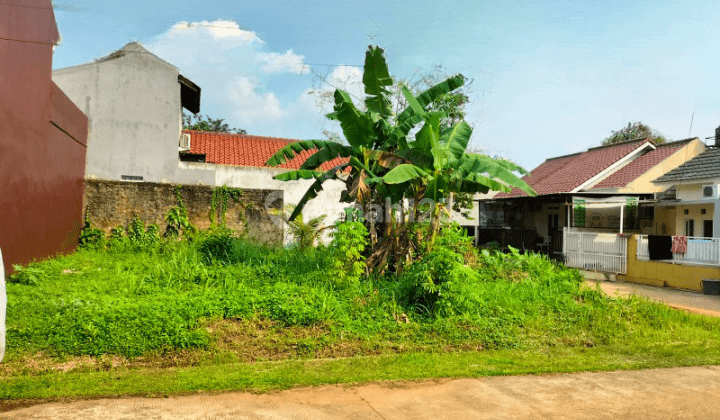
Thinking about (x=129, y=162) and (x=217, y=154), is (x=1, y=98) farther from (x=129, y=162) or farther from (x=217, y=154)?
(x=217, y=154)

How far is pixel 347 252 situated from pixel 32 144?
5.95 m

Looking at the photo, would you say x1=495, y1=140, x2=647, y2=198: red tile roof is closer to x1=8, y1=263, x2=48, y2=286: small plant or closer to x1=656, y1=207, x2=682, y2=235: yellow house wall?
x1=656, y1=207, x2=682, y2=235: yellow house wall

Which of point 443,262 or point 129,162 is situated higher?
point 129,162

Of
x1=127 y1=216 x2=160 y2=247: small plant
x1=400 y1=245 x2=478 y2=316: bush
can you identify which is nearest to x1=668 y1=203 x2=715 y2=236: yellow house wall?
x1=400 y1=245 x2=478 y2=316: bush

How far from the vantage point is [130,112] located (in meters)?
15.9

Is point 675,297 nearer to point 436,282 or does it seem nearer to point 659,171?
point 436,282

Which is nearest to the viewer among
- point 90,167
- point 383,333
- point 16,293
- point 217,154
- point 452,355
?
point 452,355

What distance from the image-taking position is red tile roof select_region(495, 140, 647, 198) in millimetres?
22172

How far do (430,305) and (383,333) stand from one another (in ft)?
3.36

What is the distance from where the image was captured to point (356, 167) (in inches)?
370

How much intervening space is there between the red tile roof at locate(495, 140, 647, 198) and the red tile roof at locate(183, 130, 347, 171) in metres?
8.62

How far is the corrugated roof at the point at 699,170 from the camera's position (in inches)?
679

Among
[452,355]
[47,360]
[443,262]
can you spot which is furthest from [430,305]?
[47,360]

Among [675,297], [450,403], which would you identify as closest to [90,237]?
[450,403]
